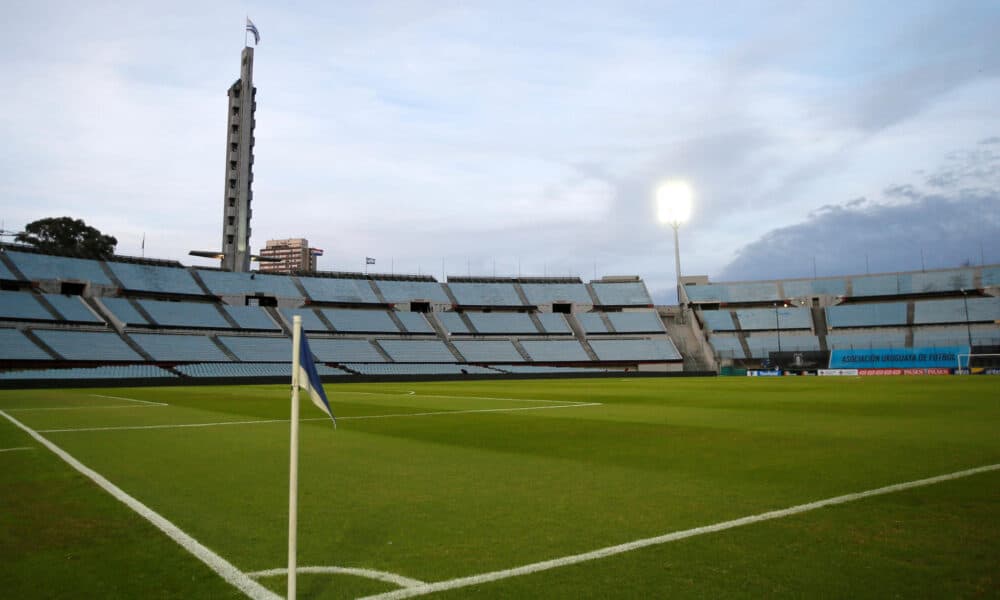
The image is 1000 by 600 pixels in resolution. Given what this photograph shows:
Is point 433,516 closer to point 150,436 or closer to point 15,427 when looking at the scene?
point 150,436

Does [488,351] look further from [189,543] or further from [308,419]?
[189,543]

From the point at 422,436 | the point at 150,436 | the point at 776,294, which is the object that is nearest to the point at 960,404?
the point at 422,436

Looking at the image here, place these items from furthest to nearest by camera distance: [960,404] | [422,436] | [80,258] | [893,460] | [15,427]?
[80,258]
[960,404]
[15,427]
[422,436]
[893,460]

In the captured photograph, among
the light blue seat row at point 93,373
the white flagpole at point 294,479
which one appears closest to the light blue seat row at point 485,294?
the light blue seat row at point 93,373

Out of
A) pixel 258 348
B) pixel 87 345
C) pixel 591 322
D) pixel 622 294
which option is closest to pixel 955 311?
pixel 622 294

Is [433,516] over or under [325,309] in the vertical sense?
under

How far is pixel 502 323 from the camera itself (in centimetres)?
8038

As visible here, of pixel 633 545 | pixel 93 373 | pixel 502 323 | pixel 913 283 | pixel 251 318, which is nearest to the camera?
pixel 633 545

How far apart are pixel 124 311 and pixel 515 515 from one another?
67341mm

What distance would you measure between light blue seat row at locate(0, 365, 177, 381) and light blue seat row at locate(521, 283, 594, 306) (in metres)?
46.8

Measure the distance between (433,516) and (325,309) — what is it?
72.3 meters

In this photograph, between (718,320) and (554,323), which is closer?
(718,320)

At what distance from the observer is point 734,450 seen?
398 inches

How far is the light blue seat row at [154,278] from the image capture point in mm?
66438
